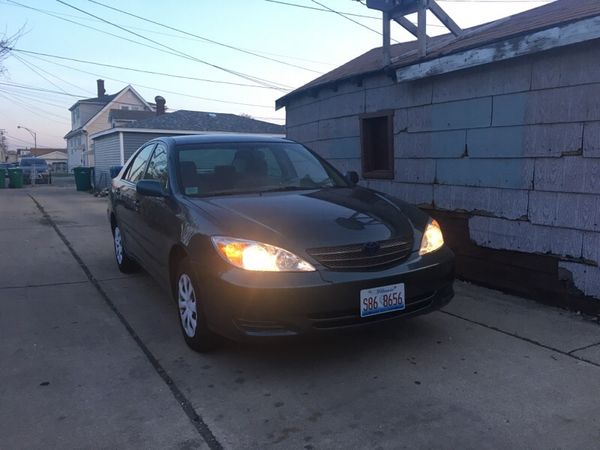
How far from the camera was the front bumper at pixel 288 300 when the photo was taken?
10.1ft

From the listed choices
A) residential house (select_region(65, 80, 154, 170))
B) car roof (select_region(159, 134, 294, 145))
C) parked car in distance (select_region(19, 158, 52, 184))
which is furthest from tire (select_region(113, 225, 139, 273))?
residential house (select_region(65, 80, 154, 170))

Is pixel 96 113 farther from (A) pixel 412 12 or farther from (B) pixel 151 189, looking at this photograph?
(B) pixel 151 189

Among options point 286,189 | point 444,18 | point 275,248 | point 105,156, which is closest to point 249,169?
point 286,189

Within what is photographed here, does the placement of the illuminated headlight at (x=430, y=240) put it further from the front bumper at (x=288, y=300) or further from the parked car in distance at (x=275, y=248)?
the front bumper at (x=288, y=300)

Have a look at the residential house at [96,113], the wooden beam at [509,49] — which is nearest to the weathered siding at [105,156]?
the residential house at [96,113]

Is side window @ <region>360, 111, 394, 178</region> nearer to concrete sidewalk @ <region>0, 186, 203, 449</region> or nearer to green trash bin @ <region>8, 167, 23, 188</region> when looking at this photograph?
concrete sidewalk @ <region>0, 186, 203, 449</region>

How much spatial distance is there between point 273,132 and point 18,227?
635 inches

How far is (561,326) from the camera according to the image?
13.7 ft

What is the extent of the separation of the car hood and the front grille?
4 cm

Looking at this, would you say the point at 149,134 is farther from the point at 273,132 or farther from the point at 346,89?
the point at 346,89

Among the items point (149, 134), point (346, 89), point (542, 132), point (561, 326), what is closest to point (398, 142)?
point (346, 89)

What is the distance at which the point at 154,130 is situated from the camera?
2169cm

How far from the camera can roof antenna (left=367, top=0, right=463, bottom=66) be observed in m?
5.81

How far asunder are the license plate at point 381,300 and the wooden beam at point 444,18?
397 centimetres
